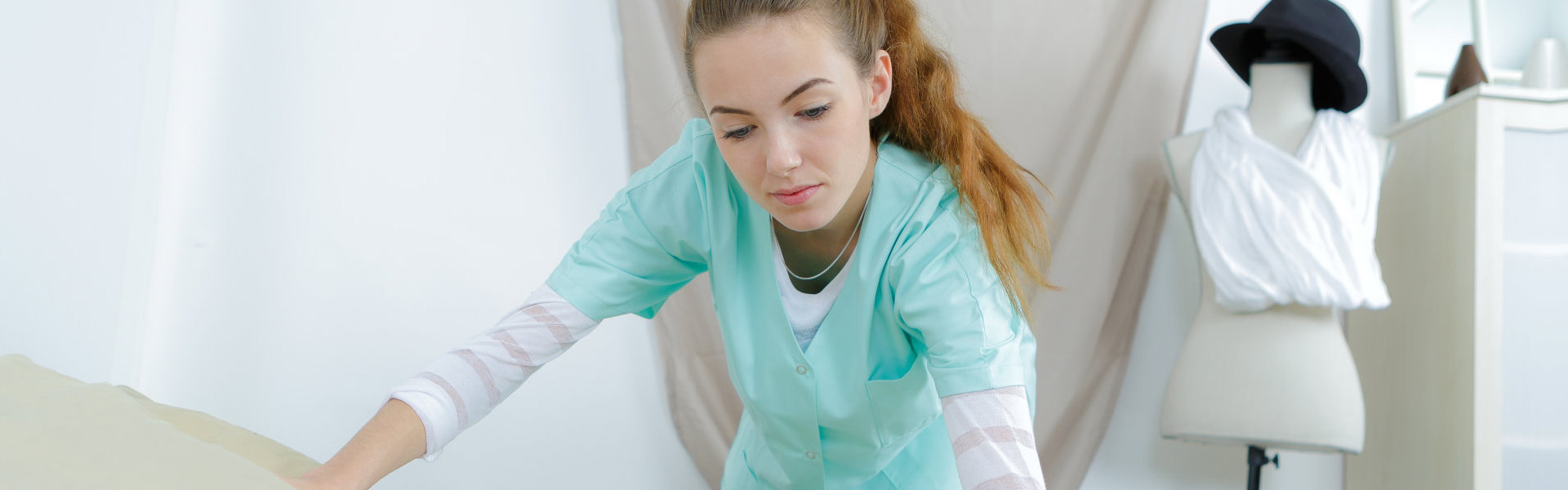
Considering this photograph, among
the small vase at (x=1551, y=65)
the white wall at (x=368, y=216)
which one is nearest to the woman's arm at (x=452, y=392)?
the white wall at (x=368, y=216)

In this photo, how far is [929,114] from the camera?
107 centimetres

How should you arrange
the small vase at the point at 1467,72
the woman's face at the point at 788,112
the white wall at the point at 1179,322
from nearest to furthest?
the woman's face at the point at 788,112 → the small vase at the point at 1467,72 → the white wall at the point at 1179,322

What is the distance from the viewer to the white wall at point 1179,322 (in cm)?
219

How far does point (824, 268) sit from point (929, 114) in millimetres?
208

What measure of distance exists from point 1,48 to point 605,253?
0.70 m

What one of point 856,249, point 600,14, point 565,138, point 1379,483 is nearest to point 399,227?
point 565,138

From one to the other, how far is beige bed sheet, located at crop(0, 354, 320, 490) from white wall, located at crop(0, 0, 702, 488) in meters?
0.95

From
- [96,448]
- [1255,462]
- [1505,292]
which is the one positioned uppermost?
[1505,292]

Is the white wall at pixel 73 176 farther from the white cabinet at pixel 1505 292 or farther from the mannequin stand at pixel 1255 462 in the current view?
the white cabinet at pixel 1505 292

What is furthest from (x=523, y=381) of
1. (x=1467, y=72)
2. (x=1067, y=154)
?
(x=1467, y=72)

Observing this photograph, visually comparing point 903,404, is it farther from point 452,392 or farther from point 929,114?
point 452,392

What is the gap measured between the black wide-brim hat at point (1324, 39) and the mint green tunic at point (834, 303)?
96 centimetres

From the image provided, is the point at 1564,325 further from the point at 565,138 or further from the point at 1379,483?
the point at 565,138

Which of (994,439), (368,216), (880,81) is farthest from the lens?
(368,216)
